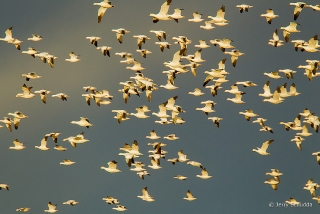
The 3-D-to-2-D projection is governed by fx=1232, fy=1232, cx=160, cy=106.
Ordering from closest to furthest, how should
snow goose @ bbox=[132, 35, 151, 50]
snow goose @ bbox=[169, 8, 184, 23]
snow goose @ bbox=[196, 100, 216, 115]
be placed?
1. snow goose @ bbox=[169, 8, 184, 23]
2. snow goose @ bbox=[132, 35, 151, 50]
3. snow goose @ bbox=[196, 100, 216, 115]

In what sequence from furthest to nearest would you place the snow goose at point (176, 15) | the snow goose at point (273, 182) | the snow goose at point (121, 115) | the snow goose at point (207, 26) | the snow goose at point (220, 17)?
the snow goose at point (273, 182) < the snow goose at point (121, 115) < the snow goose at point (207, 26) < the snow goose at point (220, 17) < the snow goose at point (176, 15)

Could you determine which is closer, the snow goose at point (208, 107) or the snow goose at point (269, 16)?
the snow goose at point (269, 16)

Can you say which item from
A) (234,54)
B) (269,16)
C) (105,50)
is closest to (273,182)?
(234,54)

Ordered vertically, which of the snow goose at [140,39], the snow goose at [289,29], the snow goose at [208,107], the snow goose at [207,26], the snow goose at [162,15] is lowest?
the snow goose at [208,107]

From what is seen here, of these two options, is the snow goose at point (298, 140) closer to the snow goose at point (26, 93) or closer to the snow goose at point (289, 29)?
the snow goose at point (289, 29)

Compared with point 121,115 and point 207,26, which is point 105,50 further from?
point 207,26

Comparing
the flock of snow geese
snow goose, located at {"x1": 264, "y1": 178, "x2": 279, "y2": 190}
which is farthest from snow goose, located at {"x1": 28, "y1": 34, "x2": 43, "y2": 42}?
snow goose, located at {"x1": 264, "y1": 178, "x2": 279, "y2": 190}

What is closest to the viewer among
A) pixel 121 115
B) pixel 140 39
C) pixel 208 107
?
pixel 140 39

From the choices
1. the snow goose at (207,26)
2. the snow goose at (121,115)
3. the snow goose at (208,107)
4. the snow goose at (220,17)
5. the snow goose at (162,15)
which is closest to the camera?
the snow goose at (162,15)

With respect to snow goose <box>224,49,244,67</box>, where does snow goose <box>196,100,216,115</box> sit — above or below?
below

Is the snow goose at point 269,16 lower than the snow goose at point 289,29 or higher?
higher

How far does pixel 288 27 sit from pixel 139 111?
8337mm

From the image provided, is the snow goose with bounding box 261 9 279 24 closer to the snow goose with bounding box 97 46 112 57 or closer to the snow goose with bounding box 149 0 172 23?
the snow goose with bounding box 149 0 172 23

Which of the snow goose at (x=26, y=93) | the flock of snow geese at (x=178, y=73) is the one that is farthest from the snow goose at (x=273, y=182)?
the snow goose at (x=26, y=93)
